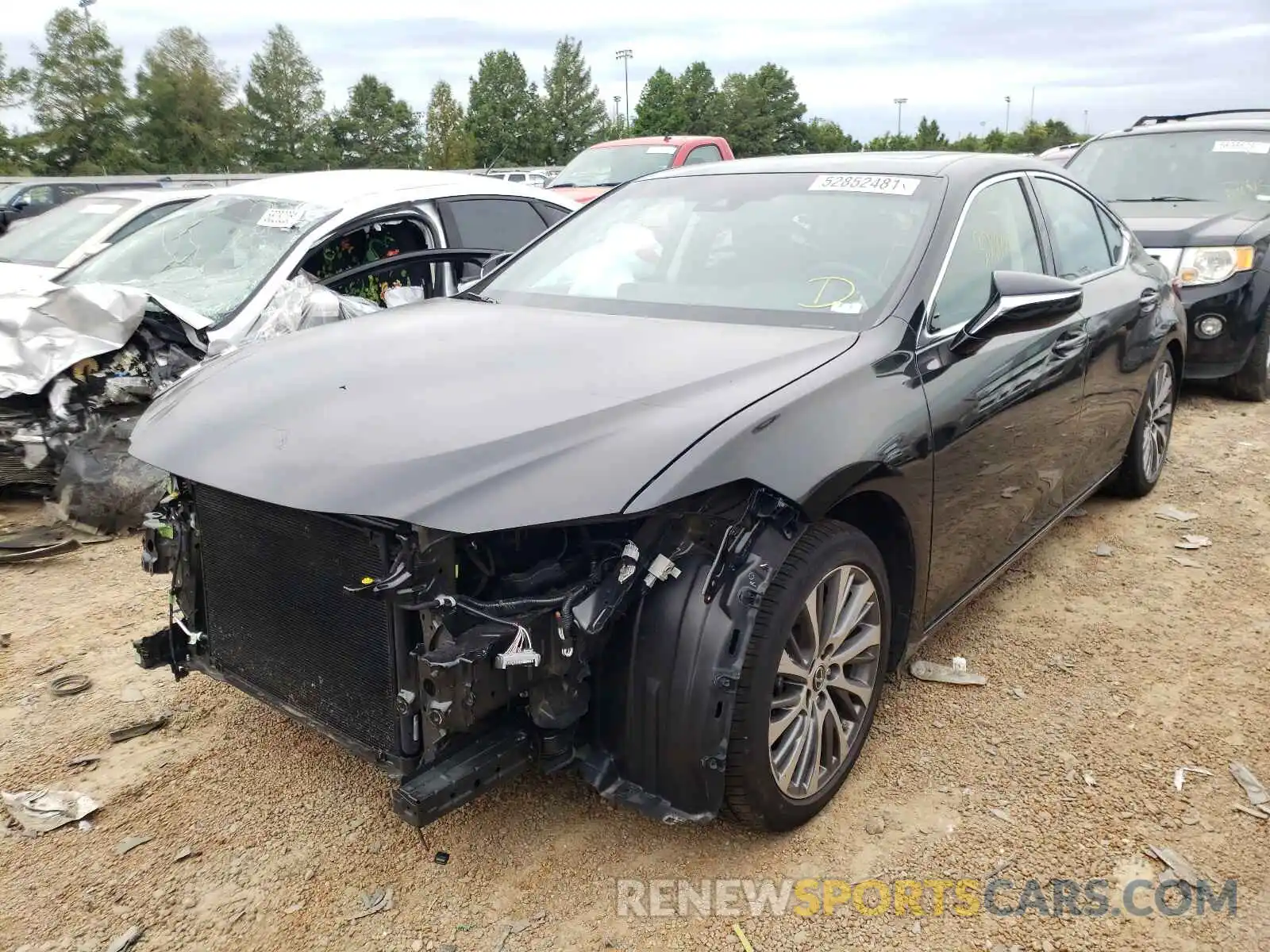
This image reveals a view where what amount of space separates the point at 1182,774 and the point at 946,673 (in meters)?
0.78

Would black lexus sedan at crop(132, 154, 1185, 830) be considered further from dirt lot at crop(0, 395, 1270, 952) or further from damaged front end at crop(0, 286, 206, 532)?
damaged front end at crop(0, 286, 206, 532)

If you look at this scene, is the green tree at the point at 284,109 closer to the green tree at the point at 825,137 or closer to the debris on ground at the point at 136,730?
the green tree at the point at 825,137

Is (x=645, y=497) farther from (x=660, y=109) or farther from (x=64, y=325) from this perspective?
(x=660, y=109)

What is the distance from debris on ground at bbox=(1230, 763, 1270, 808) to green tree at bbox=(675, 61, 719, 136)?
245ft

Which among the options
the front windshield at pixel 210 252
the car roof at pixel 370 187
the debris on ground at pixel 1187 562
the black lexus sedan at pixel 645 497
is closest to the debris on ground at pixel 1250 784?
the black lexus sedan at pixel 645 497

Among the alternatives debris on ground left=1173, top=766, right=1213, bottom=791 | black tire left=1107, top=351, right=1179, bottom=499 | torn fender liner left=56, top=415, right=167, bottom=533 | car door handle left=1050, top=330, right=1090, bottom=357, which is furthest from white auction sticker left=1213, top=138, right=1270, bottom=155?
torn fender liner left=56, top=415, right=167, bottom=533

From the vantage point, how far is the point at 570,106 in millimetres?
79625

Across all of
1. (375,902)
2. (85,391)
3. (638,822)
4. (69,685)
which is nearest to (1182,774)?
(638,822)

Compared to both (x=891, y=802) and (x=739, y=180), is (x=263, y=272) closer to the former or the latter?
(x=739, y=180)

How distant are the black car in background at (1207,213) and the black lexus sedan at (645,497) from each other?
156 inches

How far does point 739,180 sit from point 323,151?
229 feet

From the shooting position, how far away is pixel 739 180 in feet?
11.7

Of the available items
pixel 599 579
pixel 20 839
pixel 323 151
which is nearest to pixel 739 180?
pixel 599 579

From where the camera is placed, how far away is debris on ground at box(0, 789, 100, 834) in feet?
8.59
